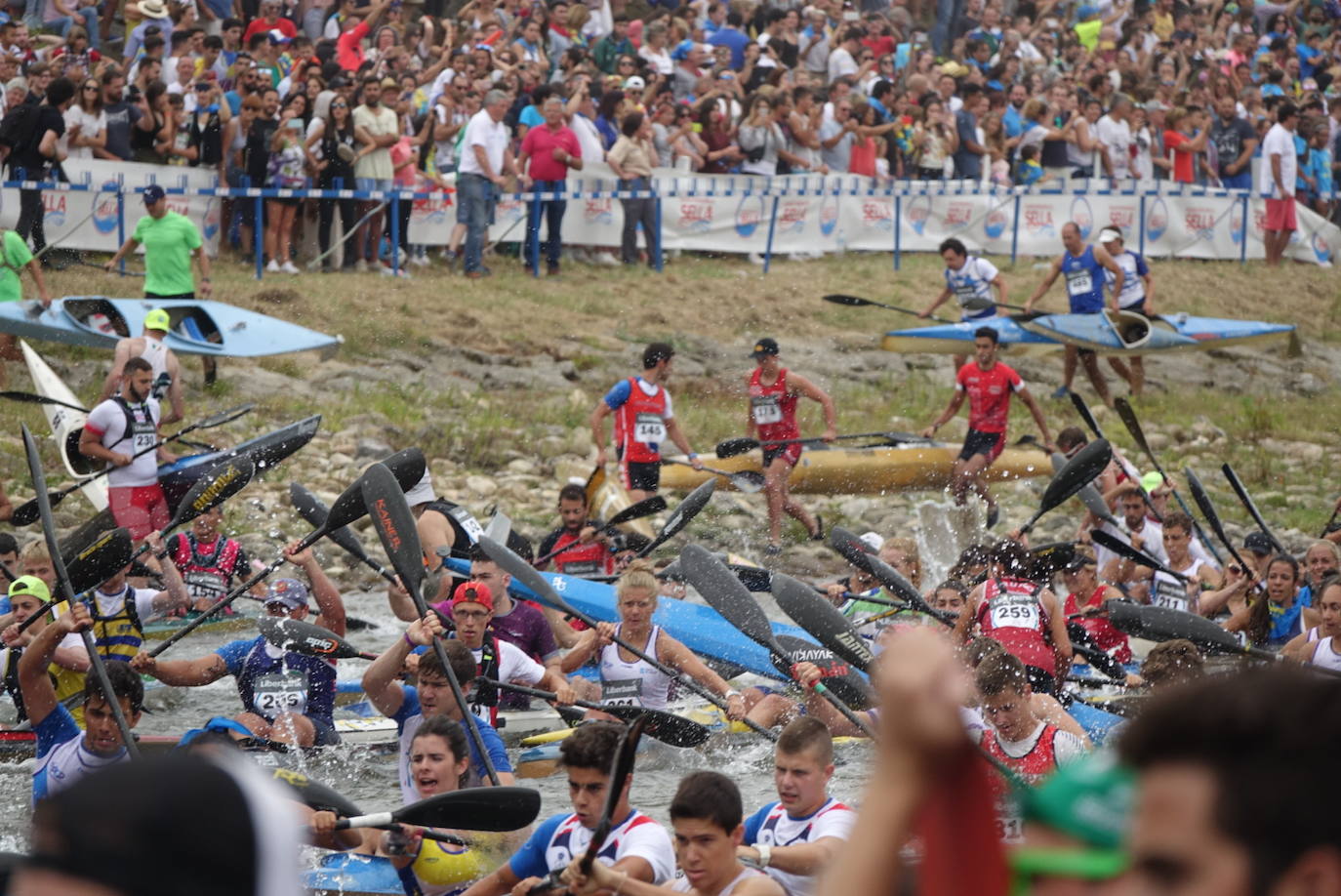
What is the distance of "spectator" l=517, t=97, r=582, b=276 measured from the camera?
1550 cm

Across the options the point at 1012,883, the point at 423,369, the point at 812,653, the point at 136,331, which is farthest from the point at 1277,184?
the point at 1012,883

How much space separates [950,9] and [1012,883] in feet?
71.7

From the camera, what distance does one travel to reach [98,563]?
258 inches

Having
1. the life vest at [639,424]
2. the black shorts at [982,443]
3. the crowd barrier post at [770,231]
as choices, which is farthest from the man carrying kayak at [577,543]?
the crowd barrier post at [770,231]

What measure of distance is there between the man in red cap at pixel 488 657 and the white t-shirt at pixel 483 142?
8379mm

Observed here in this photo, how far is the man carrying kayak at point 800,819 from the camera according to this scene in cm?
473

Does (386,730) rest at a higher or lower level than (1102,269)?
lower

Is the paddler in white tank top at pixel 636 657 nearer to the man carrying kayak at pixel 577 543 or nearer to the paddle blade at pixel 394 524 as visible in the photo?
the paddle blade at pixel 394 524

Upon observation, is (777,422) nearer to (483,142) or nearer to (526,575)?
(483,142)

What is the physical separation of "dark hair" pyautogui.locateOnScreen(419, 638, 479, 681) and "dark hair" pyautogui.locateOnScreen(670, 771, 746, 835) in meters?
1.84

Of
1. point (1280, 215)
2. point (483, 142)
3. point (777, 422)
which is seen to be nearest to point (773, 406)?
point (777, 422)

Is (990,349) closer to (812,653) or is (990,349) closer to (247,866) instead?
(812,653)

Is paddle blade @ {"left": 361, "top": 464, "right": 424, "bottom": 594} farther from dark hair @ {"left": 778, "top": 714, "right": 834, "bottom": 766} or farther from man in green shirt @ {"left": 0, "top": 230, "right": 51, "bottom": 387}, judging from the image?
man in green shirt @ {"left": 0, "top": 230, "right": 51, "bottom": 387}

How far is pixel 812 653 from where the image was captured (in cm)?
727
